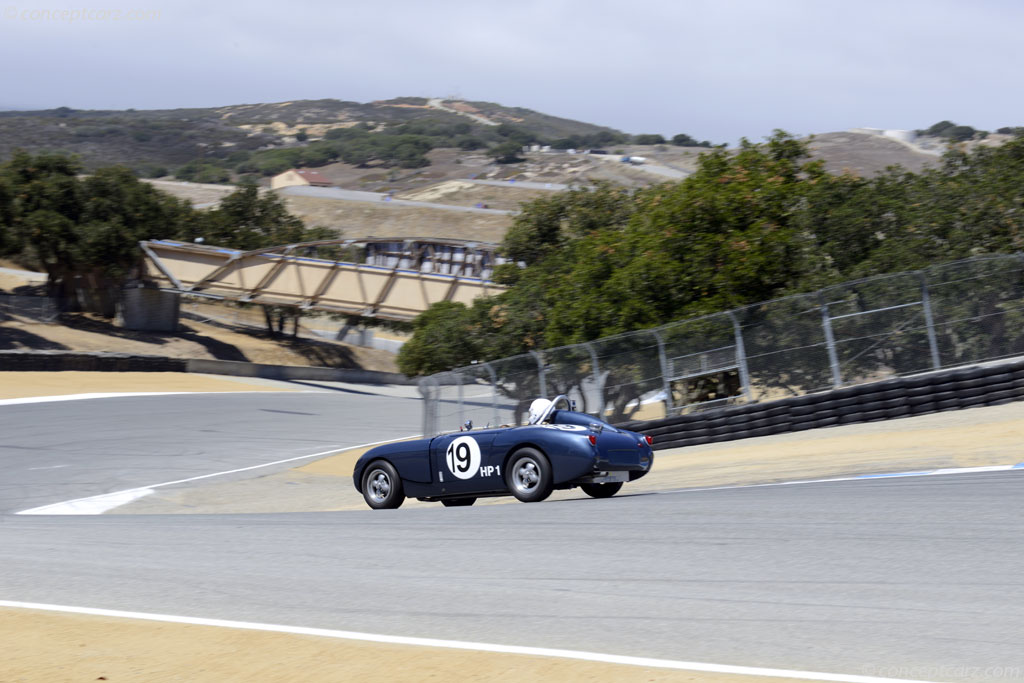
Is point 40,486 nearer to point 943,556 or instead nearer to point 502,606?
point 502,606

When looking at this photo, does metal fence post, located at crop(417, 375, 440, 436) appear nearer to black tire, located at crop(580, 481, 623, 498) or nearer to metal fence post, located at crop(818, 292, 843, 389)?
metal fence post, located at crop(818, 292, 843, 389)

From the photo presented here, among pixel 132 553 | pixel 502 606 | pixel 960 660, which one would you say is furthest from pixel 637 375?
pixel 960 660

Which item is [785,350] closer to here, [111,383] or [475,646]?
[475,646]

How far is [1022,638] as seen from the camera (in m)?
4.92

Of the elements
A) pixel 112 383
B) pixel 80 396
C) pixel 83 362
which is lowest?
pixel 80 396

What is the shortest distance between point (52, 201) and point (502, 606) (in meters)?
57.7

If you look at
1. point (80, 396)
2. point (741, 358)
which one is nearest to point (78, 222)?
point (80, 396)

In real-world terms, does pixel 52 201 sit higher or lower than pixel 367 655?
higher

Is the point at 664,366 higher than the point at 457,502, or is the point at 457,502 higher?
the point at 664,366

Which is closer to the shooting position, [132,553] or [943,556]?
[943,556]

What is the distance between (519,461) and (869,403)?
26.2 ft

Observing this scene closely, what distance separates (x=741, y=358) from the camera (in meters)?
18.1

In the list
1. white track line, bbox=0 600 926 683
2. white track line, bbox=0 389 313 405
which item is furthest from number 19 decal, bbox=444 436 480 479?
white track line, bbox=0 389 313 405

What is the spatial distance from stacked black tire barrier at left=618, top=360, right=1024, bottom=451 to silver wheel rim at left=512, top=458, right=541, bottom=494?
743cm
